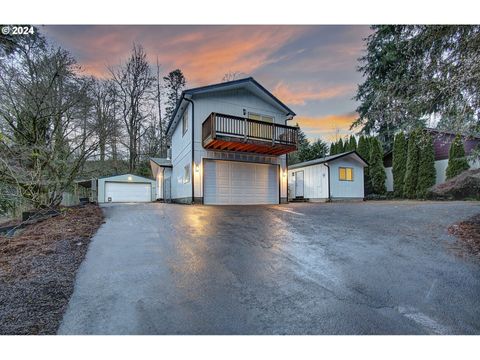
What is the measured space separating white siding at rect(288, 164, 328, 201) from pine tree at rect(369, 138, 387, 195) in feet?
15.6

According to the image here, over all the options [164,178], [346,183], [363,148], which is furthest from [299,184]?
[164,178]

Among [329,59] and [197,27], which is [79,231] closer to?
[197,27]

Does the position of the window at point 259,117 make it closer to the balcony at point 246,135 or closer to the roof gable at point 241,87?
the roof gable at point 241,87

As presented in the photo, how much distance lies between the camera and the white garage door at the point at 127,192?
594 inches

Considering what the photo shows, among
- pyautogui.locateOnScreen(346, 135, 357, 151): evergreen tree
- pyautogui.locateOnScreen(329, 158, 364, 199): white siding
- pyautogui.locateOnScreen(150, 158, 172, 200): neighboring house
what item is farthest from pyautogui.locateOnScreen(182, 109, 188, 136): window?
pyautogui.locateOnScreen(346, 135, 357, 151): evergreen tree

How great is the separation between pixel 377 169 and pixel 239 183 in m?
10.5

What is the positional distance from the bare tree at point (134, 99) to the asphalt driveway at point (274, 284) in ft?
47.6

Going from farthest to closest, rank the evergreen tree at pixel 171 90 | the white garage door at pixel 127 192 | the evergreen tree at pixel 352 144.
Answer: the evergreen tree at pixel 171 90, the evergreen tree at pixel 352 144, the white garage door at pixel 127 192

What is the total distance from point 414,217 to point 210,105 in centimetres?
788

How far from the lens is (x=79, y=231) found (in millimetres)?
4512

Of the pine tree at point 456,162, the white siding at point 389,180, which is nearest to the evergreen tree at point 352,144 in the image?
the white siding at point 389,180

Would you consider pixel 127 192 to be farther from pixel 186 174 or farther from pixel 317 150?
pixel 317 150

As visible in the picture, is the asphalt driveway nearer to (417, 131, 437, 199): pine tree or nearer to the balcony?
the balcony

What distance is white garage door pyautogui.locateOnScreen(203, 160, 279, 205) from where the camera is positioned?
32.4 ft
